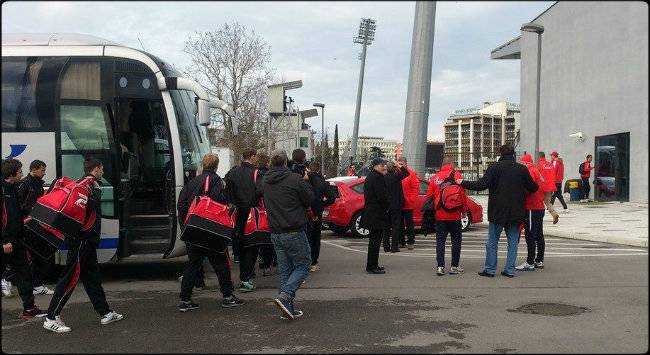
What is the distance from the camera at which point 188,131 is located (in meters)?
8.79

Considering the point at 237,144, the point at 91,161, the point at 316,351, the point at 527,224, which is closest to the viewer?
the point at 316,351

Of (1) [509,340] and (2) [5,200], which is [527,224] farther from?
(2) [5,200]

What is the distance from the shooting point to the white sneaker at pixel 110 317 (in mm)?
5758

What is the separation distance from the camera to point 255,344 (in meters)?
5.08

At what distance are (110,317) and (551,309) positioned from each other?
4.79 metres

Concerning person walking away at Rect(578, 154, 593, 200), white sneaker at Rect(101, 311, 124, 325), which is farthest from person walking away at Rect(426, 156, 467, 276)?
person walking away at Rect(578, 154, 593, 200)

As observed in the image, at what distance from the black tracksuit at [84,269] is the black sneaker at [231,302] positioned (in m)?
1.33

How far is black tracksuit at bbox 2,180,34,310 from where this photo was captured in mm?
5992

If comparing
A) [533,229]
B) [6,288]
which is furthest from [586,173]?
[6,288]

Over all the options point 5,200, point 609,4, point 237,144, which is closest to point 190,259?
point 5,200

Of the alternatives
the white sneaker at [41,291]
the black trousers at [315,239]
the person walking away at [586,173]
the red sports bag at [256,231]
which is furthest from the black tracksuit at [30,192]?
the person walking away at [586,173]

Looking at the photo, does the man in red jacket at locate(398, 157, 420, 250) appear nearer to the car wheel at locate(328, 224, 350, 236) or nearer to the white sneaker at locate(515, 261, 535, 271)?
the car wheel at locate(328, 224, 350, 236)

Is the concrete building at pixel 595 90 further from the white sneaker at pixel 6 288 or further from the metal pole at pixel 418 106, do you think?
the white sneaker at pixel 6 288

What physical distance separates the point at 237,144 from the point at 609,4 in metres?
36.0
